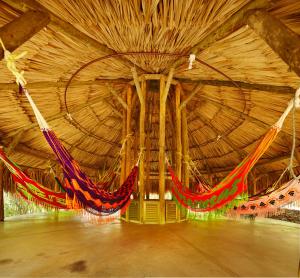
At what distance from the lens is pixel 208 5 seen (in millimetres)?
2094

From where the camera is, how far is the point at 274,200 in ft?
8.53

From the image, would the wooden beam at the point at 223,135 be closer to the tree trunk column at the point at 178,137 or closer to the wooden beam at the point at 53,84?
the tree trunk column at the point at 178,137

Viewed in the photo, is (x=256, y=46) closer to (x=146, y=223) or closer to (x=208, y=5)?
(x=208, y=5)

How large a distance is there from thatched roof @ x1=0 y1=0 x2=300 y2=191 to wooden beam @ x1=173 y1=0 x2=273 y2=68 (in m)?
0.07

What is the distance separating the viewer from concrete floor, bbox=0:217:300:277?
1.70 metres

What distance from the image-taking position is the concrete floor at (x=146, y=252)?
1.70m

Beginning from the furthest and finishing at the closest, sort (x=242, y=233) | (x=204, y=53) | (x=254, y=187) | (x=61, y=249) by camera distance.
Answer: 1. (x=254, y=187)
2. (x=242, y=233)
3. (x=204, y=53)
4. (x=61, y=249)

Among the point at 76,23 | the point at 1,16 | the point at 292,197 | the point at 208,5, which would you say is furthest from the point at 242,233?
the point at 1,16

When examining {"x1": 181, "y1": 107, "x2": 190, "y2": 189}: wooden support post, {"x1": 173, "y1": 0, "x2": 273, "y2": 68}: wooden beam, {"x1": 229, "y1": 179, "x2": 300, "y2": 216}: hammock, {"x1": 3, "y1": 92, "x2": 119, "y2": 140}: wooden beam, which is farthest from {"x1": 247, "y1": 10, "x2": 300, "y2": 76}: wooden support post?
{"x1": 3, "y1": 92, "x2": 119, "y2": 140}: wooden beam

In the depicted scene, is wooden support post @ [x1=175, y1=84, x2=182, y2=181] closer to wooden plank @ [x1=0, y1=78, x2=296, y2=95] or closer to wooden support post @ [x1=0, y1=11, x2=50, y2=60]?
wooden plank @ [x1=0, y1=78, x2=296, y2=95]

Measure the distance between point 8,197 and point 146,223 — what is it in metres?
3.49

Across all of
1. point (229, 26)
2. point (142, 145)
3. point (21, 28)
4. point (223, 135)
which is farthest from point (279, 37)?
point (223, 135)

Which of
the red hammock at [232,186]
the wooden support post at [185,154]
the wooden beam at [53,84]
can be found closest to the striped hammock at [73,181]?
the red hammock at [232,186]

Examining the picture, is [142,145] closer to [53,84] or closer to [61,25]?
[53,84]
